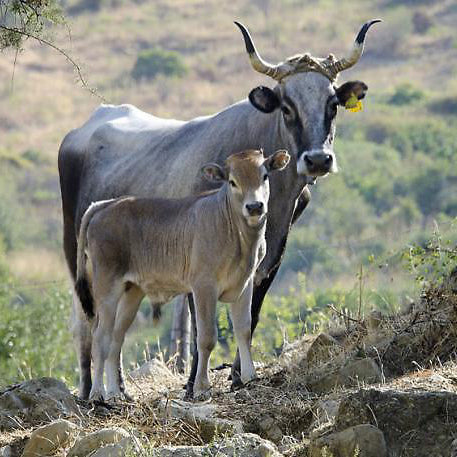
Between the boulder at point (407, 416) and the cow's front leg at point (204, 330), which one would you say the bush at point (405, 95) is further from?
the boulder at point (407, 416)

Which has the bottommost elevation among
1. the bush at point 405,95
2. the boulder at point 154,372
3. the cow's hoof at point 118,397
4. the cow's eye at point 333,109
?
the bush at point 405,95

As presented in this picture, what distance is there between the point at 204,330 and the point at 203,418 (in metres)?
2.00

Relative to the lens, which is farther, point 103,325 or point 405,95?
point 405,95

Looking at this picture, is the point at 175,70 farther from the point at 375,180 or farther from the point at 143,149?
the point at 143,149

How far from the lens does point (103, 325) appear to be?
1277 cm

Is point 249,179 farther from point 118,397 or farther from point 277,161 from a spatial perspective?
point 118,397

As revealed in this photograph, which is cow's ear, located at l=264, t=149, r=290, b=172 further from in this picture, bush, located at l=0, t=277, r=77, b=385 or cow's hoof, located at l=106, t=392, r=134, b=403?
bush, located at l=0, t=277, r=77, b=385

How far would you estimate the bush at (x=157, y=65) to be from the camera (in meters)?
96.8

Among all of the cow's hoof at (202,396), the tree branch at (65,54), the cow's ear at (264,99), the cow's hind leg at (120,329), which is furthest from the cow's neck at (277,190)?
the tree branch at (65,54)

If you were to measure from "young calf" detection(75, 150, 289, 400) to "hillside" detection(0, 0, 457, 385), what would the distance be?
30325 millimetres

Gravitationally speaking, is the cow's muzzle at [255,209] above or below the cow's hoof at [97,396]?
above

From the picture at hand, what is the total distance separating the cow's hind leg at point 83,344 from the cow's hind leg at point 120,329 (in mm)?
1594

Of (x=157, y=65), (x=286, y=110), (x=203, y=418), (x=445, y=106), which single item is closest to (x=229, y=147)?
(x=286, y=110)

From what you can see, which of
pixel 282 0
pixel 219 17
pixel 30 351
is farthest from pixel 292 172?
pixel 282 0
